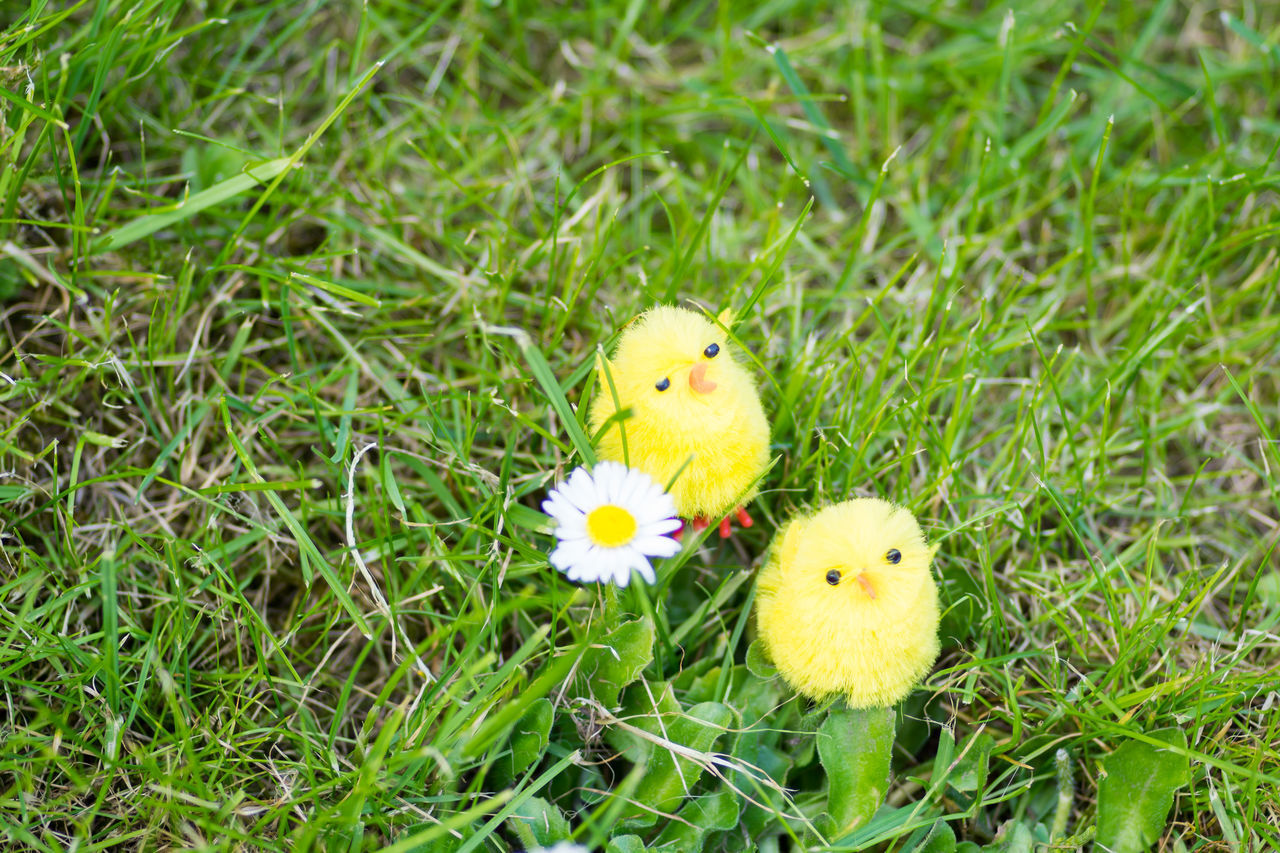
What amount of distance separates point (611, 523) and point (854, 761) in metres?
0.58

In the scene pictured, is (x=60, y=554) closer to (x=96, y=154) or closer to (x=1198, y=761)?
(x=96, y=154)

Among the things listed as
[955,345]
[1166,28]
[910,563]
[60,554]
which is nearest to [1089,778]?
[910,563]

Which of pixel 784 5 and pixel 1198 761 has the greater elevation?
pixel 784 5

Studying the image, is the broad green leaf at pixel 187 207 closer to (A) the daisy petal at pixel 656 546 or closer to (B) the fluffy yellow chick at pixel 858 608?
(A) the daisy petal at pixel 656 546

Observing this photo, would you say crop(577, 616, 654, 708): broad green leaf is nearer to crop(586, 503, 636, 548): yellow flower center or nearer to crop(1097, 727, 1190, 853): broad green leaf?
crop(586, 503, 636, 548): yellow flower center

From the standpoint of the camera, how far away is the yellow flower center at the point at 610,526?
58.4 inches

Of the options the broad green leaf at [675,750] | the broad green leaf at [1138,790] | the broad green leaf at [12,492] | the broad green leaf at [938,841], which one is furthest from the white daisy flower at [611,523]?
the broad green leaf at [12,492]

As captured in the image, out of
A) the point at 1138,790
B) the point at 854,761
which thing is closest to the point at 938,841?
the point at 854,761

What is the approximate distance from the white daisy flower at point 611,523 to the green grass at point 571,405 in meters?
0.08

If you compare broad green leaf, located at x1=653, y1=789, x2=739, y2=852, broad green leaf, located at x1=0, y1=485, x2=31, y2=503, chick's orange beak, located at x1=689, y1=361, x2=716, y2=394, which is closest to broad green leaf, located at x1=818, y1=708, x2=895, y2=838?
broad green leaf, located at x1=653, y1=789, x2=739, y2=852

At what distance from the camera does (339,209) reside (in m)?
2.21

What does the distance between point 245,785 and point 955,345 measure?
5.48ft

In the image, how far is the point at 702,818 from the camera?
1.55 meters

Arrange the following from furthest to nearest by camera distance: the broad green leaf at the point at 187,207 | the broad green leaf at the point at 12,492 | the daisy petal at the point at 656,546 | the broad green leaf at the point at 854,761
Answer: the broad green leaf at the point at 187,207, the broad green leaf at the point at 12,492, the broad green leaf at the point at 854,761, the daisy petal at the point at 656,546
